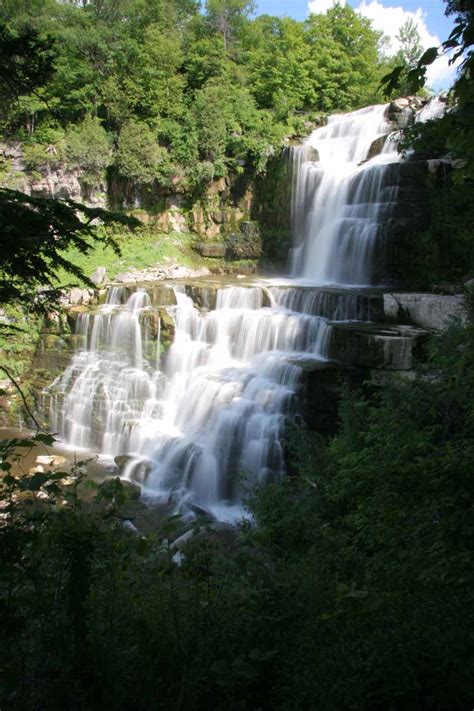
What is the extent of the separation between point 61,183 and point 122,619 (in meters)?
19.8

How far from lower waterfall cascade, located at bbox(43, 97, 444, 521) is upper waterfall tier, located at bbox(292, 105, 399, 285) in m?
0.05

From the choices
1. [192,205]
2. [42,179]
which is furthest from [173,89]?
[42,179]

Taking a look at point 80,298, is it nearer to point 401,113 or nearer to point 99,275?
point 99,275

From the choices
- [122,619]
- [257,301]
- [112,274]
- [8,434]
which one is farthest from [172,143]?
[122,619]

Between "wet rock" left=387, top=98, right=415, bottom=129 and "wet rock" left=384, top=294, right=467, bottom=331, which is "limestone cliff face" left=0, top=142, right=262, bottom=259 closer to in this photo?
"wet rock" left=387, top=98, right=415, bottom=129

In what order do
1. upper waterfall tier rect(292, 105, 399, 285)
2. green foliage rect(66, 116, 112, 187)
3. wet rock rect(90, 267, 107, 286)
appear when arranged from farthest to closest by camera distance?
1. green foliage rect(66, 116, 112, 187)
2. wet rock rect(90, 267, 107, 286)
3. upper waterfall tier rect(292, 105, 399, 285)

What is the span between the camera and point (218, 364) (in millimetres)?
13391

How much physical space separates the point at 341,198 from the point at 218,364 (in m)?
7.25

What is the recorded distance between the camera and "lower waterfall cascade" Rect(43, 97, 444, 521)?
10.9 meters

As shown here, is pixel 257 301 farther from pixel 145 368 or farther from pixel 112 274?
pixel 112 274

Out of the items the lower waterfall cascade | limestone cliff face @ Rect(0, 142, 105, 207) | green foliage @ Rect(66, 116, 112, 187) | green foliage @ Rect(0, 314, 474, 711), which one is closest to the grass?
limestone cliff face @ Rect(0, 142, 105, 207)

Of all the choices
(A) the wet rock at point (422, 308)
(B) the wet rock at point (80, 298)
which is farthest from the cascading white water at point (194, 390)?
(A) the wet rock at point (422, 308)

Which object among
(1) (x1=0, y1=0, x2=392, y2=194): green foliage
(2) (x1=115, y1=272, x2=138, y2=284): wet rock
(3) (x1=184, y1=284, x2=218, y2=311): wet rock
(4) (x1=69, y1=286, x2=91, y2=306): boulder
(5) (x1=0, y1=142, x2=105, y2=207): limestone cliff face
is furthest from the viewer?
(1) (x1=0, y1=0, x2=392, y2=194): green foliage

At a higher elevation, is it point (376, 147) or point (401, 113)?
point (401, 113)
